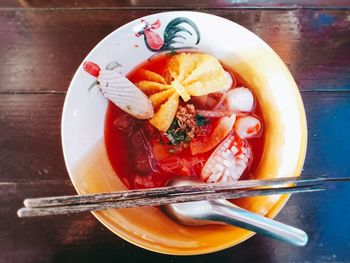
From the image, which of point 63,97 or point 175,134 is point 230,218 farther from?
point 63,97

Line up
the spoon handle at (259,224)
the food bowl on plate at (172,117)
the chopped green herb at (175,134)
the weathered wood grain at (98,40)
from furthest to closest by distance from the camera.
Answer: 1. the weathered wood grain at (98,40)
2. the chopped green herb at (175,134)
3. the food bowl on plate at (172,117)
4. the spoon handle at (259,224)

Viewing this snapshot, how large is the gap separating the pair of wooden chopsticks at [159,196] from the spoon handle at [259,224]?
0.13ft

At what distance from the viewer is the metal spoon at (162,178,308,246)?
0.82m

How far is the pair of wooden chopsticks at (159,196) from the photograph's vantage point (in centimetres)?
83

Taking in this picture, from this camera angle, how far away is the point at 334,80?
4.30 feet

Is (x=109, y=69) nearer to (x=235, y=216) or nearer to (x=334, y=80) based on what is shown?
(x=235, y=216)

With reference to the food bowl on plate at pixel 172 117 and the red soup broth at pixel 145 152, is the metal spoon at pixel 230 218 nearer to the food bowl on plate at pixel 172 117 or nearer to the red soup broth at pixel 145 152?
the food bowl on plate at pixel 172 117

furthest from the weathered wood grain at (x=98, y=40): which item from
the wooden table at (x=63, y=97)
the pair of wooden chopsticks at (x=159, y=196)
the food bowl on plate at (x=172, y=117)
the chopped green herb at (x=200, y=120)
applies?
the pair of wooden chopsticks at (x=159, y=196)

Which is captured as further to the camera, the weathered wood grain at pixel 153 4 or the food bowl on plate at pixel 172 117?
the weathered wood grain at pixel 153 4

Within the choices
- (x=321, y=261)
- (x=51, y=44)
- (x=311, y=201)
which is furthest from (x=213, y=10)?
(x=321, y=261)

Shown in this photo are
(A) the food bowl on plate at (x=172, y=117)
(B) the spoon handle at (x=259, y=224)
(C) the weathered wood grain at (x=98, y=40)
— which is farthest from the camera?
(C) the weathered wood grain at (x=98, y=40)

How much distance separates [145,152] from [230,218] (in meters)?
0.36

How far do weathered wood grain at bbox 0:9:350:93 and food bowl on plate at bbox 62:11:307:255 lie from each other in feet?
0.80

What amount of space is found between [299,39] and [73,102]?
32.7 inches
